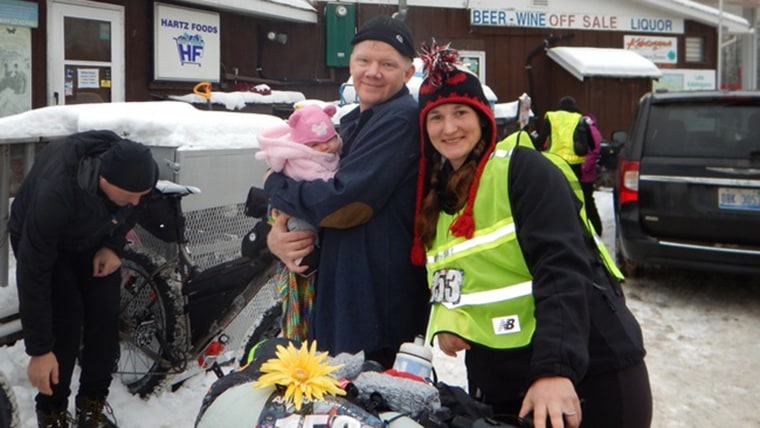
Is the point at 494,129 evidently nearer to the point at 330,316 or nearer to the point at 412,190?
the point at 412,190

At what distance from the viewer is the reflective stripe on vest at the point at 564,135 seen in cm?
934

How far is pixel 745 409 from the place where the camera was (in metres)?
4.66

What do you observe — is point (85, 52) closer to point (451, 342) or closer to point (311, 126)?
point (311, 126)

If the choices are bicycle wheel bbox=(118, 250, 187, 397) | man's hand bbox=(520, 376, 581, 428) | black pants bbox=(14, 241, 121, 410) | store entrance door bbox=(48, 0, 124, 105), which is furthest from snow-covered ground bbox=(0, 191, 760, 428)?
store entrance door bbox=(48, 0, 124, 105)

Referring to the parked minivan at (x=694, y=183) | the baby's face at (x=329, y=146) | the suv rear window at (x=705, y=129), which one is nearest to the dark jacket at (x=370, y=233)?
the baby's face at (x=329, y=146)

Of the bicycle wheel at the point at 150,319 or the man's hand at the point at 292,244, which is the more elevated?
the man's hand at the point at 292,244

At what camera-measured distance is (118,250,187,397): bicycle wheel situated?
4.23m

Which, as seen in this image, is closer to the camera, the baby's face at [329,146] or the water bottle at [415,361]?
the water bottle at [415,361]

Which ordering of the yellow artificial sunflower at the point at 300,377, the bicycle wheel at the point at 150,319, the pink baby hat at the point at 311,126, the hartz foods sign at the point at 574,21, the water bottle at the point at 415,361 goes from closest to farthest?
the yellow artificial sunflower at the point at 300,377 → the water bottle at the point at 415,361 → the pink baby hat at the point at 311,126 → the bicycle wheel at the point at 150,319 → the hartz foods sign at the point at 574,21

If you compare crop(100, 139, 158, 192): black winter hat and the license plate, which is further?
the license plate

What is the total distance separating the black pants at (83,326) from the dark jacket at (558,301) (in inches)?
93.6

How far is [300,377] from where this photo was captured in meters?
1.68

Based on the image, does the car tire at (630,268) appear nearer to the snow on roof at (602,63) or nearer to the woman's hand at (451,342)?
the woman's hand at (451,342)

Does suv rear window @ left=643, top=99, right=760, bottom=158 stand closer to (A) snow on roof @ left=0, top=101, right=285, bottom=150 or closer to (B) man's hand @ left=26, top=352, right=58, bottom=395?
(A) snow on roof @ left=0, top=101, right=285, bottom=150
